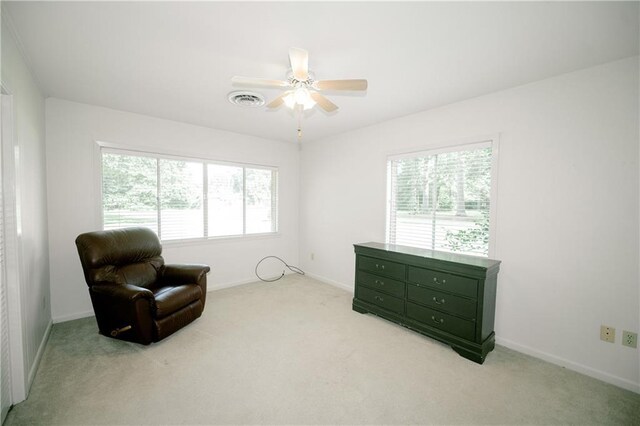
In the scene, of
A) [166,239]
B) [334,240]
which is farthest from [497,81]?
[166,239]

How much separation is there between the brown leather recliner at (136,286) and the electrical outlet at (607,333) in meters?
3.60

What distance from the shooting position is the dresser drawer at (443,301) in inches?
91.4

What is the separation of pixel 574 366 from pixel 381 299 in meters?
1.66

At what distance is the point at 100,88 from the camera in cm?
256

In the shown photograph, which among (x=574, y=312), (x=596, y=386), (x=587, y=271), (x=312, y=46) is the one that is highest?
(x=312, y=46)

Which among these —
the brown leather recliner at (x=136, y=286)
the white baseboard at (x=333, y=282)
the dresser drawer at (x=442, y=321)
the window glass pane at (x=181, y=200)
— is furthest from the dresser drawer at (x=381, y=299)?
the window glass pane at (x=181, y=200)

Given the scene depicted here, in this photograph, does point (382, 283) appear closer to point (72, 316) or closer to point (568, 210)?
point (568, 210)

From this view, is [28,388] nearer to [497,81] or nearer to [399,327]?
[399,327]

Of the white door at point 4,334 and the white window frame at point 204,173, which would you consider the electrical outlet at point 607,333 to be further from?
the white door at point 4,334

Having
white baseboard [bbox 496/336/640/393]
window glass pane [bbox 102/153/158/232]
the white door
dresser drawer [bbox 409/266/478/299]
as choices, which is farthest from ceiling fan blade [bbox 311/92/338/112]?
white baseboard [bbox 496/336/640/393]

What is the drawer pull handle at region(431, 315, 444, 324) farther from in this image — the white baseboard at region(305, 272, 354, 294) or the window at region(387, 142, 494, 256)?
the white baseboard at region(305, 272, 354, 294)

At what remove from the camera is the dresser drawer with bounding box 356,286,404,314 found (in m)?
2.84

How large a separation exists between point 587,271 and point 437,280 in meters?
1.12

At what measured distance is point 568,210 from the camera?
2.17 meters
